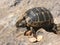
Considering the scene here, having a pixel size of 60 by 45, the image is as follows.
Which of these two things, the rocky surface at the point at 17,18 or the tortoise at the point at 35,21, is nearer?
the rocky surface at the point at 17,18

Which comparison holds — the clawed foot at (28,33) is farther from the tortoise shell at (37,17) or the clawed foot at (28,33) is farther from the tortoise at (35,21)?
the tortoise shell at (37,17)

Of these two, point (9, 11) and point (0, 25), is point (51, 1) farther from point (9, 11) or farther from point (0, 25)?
point (0, 25)

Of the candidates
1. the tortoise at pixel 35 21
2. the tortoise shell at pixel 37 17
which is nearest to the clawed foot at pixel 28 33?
the tortoise at pixel 35 21

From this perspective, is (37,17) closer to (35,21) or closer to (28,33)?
(35,21)

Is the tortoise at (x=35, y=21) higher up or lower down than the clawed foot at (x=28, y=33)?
higher up

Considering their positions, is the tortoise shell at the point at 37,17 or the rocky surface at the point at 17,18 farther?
the tortoise shell at the point at 37,17

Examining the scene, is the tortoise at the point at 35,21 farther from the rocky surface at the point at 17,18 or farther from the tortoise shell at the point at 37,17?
the rocky surface at the point at 17,18

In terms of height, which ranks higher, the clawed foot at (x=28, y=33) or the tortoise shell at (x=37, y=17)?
the tortoise shell at (x=37, y=17)

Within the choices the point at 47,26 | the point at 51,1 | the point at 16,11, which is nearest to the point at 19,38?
the point at 47,26
